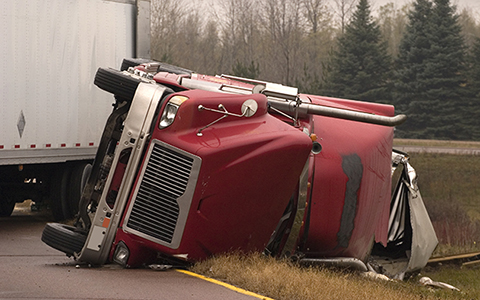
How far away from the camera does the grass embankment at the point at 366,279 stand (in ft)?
20.6

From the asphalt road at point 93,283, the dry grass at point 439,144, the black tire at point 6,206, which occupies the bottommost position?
the dry grass at point 439,144

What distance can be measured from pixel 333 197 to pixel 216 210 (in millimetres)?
1520

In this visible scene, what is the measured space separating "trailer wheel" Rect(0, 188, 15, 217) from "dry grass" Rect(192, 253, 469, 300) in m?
8.27

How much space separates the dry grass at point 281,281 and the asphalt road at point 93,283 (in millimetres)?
236

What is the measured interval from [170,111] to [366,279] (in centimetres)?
283

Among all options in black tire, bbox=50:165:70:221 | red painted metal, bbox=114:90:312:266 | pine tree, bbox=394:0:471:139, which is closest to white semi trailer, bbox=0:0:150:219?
black tire, bbox=50:165:70:221

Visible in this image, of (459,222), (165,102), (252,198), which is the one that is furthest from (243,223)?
(459,222)

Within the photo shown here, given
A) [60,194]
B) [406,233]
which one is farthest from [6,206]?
[406,233]

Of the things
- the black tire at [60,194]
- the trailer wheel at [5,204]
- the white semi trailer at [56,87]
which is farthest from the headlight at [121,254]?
the trailer wheel at [5,204]

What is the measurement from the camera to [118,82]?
25.4ft

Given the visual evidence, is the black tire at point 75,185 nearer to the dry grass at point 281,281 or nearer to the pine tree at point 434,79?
the dry grass at point 281,281

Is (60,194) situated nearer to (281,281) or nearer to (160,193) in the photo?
(160,193)

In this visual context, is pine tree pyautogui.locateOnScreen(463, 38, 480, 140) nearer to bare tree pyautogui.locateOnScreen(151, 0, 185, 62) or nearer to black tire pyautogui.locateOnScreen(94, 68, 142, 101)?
bare tree pyautogui.locateOnScreen(151, 0, 185, 62)

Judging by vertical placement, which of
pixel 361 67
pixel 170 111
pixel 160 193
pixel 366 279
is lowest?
pixel 366 279
